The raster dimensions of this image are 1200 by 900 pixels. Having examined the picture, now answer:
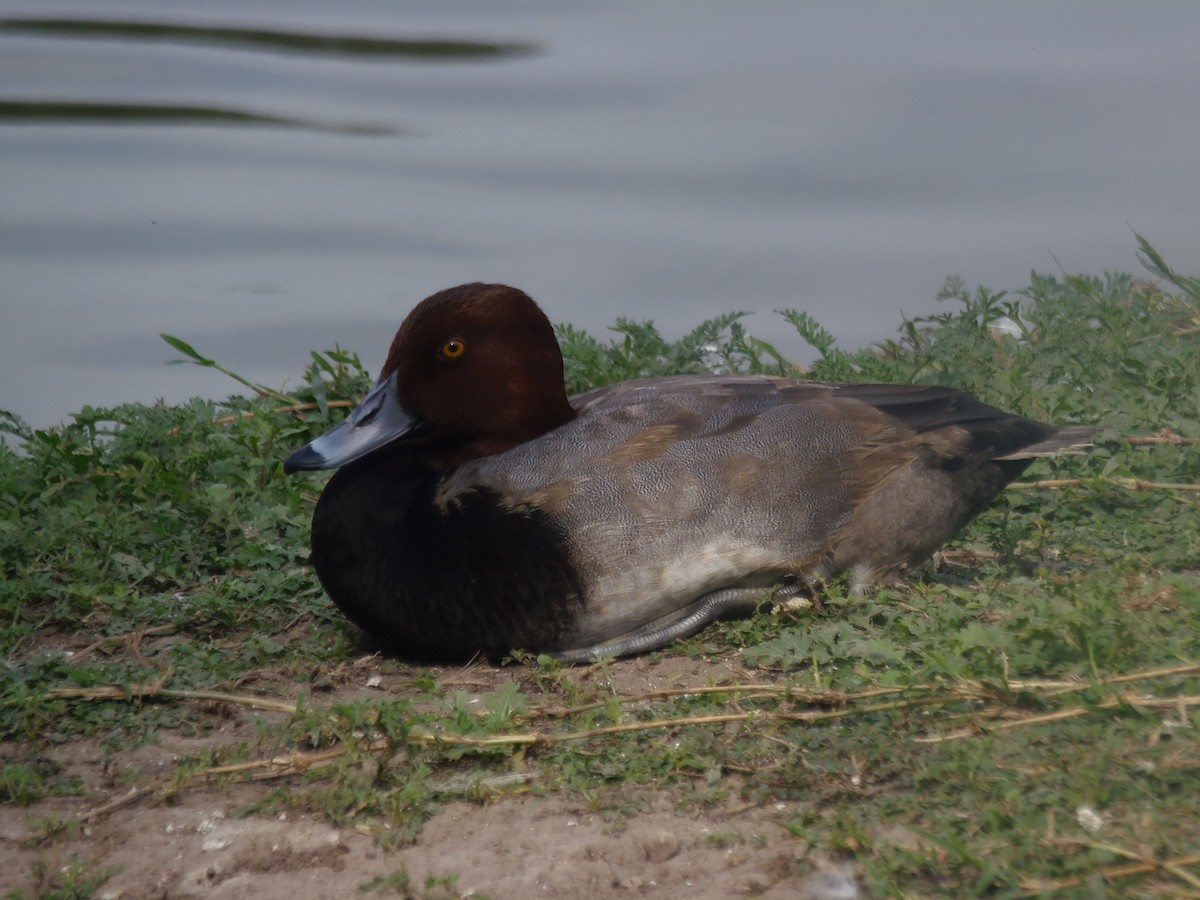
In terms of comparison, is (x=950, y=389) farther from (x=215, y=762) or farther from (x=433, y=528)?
(x=215, y=762)

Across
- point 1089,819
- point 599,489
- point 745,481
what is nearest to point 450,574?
point 599,489

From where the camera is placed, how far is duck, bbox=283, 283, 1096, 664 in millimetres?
3248

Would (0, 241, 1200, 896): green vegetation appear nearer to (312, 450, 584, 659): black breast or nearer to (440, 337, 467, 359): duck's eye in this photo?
(312, 450, 584, 659): black breast

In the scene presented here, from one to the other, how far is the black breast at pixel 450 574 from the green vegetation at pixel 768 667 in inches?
4.4

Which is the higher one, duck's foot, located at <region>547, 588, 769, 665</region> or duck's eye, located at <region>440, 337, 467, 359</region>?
duck's eye, located at <region>440, 337, 467, 359</region>

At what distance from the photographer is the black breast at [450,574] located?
10.6ft

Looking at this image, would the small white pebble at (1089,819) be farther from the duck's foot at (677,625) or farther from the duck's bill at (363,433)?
the duck's bill at (363,433)

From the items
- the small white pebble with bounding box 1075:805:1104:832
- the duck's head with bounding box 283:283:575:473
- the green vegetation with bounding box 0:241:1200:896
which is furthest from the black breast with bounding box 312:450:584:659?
the small white pebble with bounding box 1075:805:1104:832

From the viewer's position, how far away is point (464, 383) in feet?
11.6

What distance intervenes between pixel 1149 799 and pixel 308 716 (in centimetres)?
158

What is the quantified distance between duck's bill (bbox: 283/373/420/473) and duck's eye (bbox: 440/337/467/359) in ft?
0.57

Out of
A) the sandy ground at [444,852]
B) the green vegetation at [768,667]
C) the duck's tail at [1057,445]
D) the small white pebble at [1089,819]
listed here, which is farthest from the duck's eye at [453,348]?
the small white pebble at [1089,819]

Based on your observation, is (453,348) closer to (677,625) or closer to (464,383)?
(464,383)

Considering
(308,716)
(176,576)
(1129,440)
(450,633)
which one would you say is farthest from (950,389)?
(176,576)
